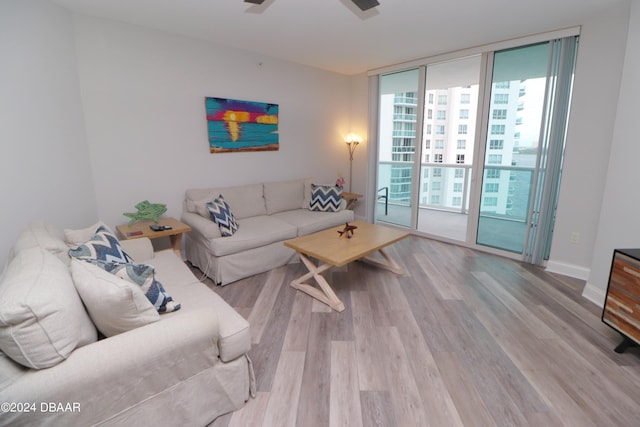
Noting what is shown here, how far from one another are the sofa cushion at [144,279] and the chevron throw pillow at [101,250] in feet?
0.58

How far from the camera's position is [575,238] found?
3.17 metres

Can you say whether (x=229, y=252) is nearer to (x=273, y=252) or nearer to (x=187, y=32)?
(x=273, y=252)

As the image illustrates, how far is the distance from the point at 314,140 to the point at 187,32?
2.26 metres

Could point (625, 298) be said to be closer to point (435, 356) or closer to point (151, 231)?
point (435, 356)

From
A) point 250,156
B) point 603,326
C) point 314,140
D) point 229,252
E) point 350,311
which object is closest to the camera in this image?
point 603,326

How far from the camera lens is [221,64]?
3594mm

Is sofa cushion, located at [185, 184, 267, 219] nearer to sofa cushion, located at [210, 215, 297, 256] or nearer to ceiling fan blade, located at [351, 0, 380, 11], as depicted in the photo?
sofa cushion, located at [210, 215, 297, 256]

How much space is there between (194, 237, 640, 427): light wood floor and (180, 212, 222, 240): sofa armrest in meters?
0.53

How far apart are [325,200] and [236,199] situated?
124 centimetres

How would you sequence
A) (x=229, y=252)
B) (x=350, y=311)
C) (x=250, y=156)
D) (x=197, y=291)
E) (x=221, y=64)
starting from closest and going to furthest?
(x=197, y=291), (x=350, y=311), (x=229, y=252), (x=221, y=64), (x=250, y=156)

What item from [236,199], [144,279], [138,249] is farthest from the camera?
[236,199]

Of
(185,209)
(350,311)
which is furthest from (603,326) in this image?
(185,209)

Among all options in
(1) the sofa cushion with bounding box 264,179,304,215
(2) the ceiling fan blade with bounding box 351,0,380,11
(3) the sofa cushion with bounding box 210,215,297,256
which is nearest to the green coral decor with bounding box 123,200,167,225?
(3) the sofa cushion with bounding box 210,215,297,256

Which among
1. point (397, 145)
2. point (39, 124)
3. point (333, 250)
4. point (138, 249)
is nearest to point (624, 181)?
point (333, 250)
